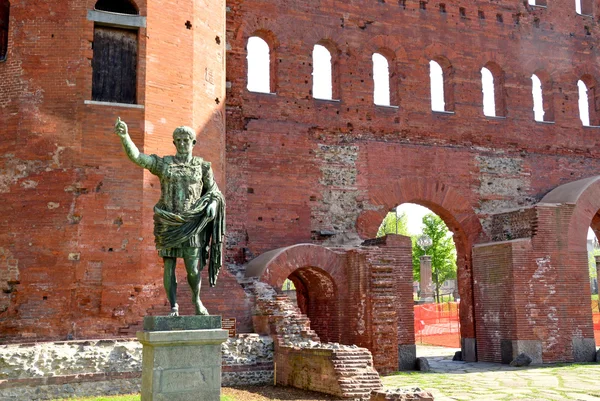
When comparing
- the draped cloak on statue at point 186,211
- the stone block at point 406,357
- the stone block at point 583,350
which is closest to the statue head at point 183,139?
the draped cloak on statue at point 186,211

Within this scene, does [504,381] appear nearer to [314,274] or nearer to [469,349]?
[314,274]

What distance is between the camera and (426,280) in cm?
3631

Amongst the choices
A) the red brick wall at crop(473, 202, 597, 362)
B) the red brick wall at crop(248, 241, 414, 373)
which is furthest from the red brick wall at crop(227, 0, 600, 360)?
the red brick wall at crop(248, 241, 414, 373)

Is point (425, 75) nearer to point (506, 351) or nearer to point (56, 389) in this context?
point (506, 351)

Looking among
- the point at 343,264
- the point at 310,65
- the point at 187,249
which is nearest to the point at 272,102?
the point at 310,65

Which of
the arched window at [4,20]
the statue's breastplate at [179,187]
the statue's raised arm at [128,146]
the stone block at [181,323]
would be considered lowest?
the stone block at [181,323]

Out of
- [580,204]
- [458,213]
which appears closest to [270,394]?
[458,213]

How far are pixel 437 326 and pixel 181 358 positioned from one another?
19788mm

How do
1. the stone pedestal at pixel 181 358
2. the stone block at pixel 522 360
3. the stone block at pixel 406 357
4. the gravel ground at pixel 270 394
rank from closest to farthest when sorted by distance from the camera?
the stone pedestal at pixel 181 358
the gravel ground at pixel 270 394
the stone block at pixel 406 357
the stone block at pixel 522 360

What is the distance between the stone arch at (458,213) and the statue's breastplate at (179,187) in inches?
406

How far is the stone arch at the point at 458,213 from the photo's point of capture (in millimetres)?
17172

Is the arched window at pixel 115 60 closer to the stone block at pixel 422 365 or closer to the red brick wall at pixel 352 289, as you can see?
the red brick wall at pixel 352 289

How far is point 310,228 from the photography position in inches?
629

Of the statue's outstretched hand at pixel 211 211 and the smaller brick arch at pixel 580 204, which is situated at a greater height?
the smaller brick arch at pixel 580 204
